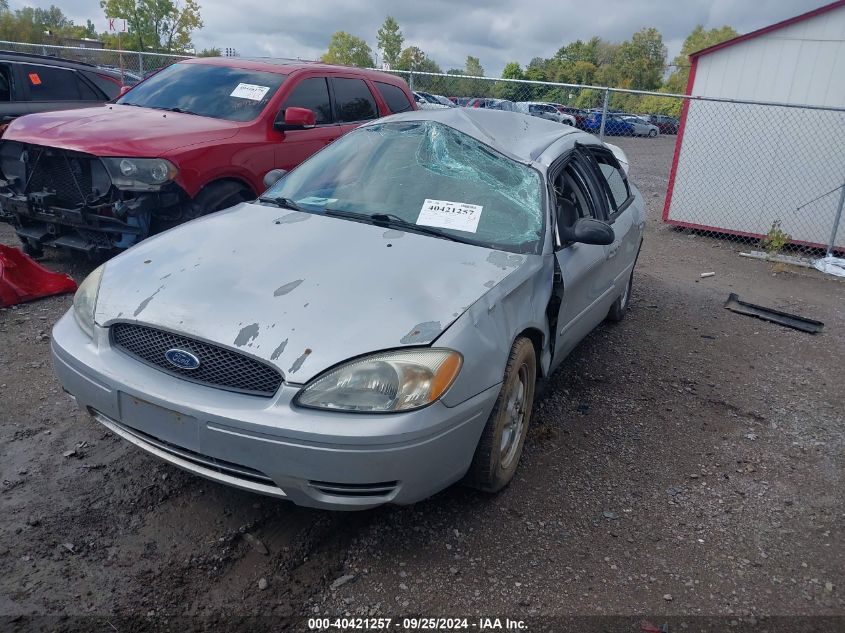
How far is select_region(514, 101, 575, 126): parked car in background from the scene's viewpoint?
17.6 meters

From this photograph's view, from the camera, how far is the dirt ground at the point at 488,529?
2.46 meters

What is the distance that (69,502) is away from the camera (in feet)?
9.46

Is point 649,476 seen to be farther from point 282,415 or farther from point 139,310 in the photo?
point 139,310

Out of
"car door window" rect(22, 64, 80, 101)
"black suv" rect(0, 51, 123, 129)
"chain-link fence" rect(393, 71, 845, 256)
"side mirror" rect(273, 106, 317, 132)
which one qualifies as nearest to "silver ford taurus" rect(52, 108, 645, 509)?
"side mirror" rect(273, 106, 317, 132)

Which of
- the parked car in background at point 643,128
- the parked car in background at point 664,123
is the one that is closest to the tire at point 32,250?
the parked car in background at point 643,128

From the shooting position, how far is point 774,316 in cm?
632

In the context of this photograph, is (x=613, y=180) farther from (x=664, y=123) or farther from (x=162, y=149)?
(x=664, y=123)

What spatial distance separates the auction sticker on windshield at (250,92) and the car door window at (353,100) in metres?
0.88

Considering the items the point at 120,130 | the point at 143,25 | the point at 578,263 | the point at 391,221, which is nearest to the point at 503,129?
the point at 578,263

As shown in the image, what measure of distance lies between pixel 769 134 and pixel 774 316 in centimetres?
378

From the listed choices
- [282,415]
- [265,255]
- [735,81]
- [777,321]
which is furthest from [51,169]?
[735,81]

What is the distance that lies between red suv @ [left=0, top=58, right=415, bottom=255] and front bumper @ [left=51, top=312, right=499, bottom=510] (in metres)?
2.69

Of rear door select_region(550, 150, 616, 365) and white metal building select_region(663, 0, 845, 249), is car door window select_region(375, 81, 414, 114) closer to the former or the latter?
rear door select_region(550, 150, 616, 365)

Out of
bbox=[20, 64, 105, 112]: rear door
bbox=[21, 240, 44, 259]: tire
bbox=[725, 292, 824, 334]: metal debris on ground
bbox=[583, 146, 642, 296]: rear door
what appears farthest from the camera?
bbox=[20, 64, 105, 112]: rear door
